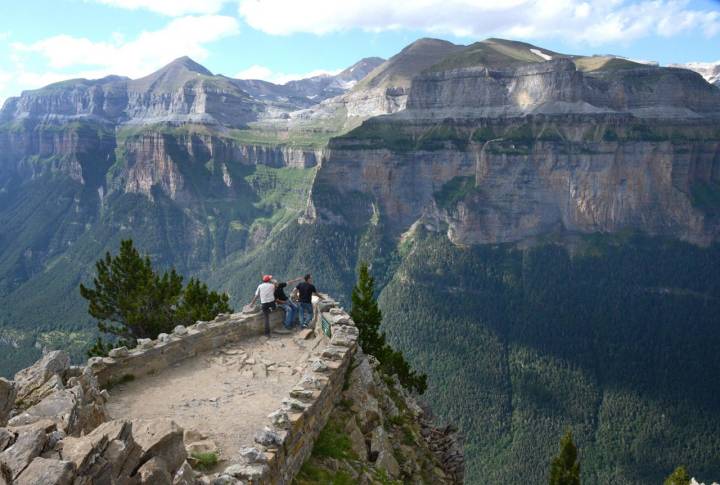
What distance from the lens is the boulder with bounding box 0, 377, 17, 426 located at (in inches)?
542

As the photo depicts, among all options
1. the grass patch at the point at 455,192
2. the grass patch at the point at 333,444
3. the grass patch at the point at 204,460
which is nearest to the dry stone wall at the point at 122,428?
the grass patch at the point at 333,444

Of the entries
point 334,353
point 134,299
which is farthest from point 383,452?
point 134,299

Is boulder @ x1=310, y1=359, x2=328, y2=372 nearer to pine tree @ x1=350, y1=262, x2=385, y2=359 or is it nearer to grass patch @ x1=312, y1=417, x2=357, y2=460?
grass patch @ x1=312, y1=417, x2=357, y2=460

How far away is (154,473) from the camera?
1153cm

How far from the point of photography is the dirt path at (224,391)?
17938 millimetres

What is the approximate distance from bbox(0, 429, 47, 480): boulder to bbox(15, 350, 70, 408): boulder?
5298 millimetres

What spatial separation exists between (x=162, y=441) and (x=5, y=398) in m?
4.59

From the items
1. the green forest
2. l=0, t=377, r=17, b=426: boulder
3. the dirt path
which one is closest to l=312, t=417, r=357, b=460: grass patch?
the dirt path

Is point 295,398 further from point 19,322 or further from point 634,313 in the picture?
point 19,322

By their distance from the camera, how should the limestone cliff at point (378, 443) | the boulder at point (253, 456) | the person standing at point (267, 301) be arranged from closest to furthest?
the boulder at point (253, 456) → the limestone cliff at point (378, 443) → the person standing at point (267, 301)

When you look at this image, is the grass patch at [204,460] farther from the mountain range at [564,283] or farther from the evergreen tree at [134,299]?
the mountain range at [564,283]

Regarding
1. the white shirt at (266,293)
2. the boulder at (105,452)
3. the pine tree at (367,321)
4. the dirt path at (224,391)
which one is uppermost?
the boulder at (105,452)

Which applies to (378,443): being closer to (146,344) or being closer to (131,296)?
(146,344)

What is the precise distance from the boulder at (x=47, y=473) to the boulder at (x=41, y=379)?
635cm
